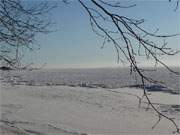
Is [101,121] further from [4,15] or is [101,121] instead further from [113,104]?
[4,15]

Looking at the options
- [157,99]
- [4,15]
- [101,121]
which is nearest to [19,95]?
[101,121]

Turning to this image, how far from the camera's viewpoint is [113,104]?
25.3 metres

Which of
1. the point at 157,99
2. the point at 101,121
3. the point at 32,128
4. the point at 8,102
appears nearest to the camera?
the point at 32,128

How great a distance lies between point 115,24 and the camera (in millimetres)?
4473

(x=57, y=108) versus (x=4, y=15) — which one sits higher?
(x=4, y=15)

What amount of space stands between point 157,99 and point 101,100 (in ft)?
21.2

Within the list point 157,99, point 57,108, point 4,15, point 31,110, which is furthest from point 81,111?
point 4,15

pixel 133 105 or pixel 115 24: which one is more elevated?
pixel 115 24

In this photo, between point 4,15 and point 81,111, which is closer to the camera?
point 4,15

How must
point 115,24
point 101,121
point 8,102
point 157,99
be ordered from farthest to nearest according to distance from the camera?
point 157,99, point 8,102, point 101,121, point 115,24

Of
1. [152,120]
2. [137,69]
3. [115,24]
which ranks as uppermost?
[115,24]

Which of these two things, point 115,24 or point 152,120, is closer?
point 115,24

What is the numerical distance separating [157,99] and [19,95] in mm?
10151

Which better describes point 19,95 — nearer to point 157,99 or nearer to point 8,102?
point 8,102
